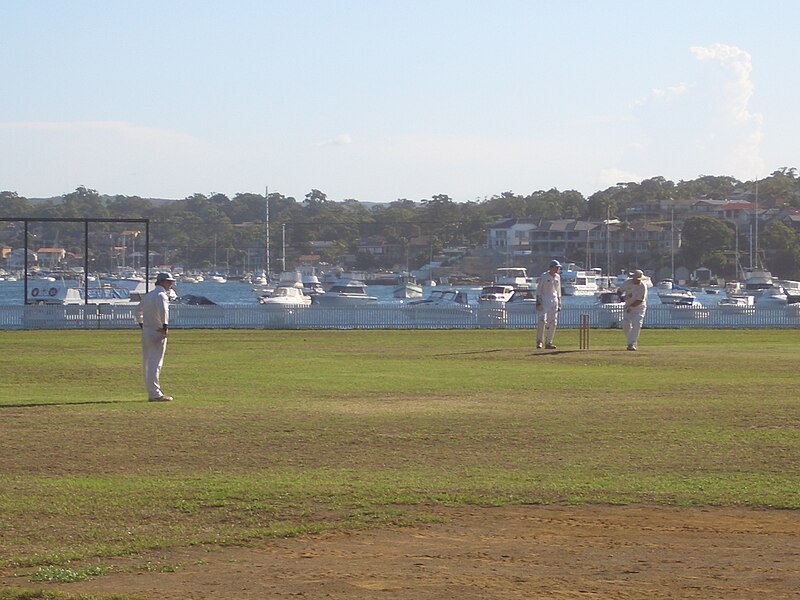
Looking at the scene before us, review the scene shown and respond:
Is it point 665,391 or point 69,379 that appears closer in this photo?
point 665,391

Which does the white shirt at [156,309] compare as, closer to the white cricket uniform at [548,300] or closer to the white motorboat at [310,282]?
the white cricket uniform at [548,300]

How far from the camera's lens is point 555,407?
1923cm

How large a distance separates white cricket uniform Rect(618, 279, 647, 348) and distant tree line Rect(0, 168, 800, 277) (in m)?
112

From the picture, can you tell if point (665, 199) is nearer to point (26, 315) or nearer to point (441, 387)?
point (26, 315)

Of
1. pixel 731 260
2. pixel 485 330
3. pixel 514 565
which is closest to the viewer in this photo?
pixel 514 565

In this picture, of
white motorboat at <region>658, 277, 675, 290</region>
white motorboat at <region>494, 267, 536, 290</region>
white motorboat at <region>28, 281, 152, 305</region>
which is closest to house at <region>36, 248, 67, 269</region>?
white motorboat at <region>494, 267, 536, 290</region>

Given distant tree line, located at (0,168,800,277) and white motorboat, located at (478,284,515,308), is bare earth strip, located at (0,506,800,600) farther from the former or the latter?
distant tree line, located at (0,168,800,277)

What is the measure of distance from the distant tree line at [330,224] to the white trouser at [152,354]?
119870 mm

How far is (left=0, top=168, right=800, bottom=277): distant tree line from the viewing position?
145250mm

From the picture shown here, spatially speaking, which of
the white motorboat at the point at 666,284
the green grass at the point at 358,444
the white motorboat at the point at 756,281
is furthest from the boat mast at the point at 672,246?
the green grass at the point at 358,444

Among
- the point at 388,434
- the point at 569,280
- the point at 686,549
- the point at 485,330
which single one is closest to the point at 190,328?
the point at 485,330

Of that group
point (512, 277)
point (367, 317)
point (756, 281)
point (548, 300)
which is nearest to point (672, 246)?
point (512, 277)

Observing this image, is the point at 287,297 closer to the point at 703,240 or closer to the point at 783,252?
the point at 703,240

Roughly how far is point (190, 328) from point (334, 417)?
109 ft
